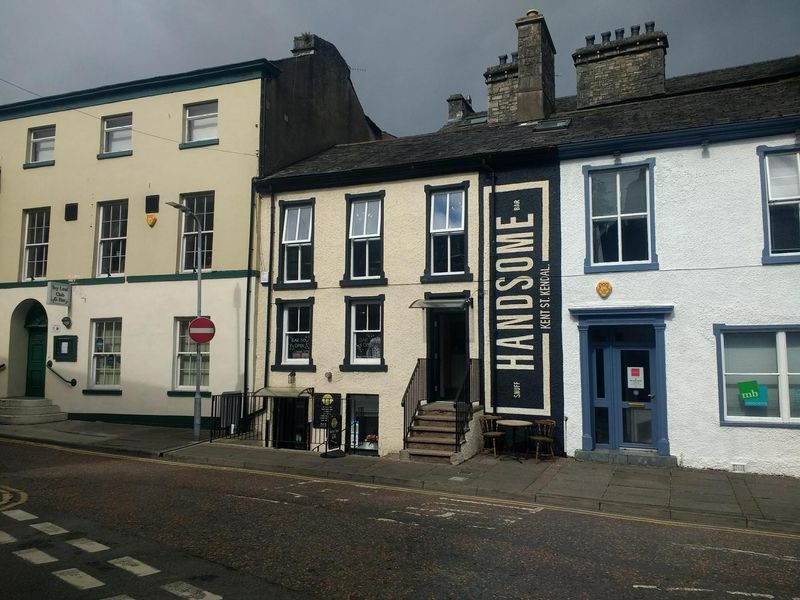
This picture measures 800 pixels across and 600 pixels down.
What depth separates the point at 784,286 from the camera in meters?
11.5

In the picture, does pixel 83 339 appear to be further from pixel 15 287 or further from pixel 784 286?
pixel 784 286

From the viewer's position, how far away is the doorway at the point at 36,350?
63.6 feet

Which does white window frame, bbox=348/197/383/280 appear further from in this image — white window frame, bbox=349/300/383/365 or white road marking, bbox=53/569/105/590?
white road marking, bbox=53/569/105/590

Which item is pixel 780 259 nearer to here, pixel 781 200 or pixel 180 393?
pixel 781 200

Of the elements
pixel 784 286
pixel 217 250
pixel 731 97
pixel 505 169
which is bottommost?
pixel 784 286

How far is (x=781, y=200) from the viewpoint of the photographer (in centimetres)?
1173

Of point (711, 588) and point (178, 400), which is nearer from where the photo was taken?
point (711, 588)

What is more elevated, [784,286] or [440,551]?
[784,286]

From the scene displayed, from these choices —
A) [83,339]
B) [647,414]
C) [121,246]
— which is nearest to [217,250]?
[121,246]

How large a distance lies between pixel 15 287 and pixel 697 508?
19812 mm

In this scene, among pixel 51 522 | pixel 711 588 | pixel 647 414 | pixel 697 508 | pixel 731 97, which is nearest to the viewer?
pixel 711 588

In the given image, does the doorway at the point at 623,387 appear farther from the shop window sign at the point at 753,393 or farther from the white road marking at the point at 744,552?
the white road marking at the point at 744,552

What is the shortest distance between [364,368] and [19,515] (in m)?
8.02

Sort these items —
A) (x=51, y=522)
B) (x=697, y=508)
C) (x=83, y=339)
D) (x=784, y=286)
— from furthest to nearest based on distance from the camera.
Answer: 1. (x=83, y=339)
2. (x=784, y=286)
3. (x=697, y=508)
4. (x=51, y=522)
